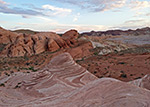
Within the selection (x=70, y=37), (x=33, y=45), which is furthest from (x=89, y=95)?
(x=70, y=37)

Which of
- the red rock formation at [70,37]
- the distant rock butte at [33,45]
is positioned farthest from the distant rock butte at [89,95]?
the red rock formation at [70,37]

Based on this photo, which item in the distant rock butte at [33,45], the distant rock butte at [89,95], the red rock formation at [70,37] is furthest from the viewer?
the red rock formation at [70,37]

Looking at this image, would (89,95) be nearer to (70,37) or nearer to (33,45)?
(33,45)

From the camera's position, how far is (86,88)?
3.23m

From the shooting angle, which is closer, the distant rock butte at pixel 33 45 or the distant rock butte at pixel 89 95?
the distant rock butte at pixel 89 95

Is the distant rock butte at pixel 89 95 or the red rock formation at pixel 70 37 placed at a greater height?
the red rock formation at pixel 70 37

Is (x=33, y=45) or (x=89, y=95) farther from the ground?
(x=89, y=95)

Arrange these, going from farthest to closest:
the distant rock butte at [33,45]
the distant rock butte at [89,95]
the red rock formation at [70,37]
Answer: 1. the red rock formation at [70,37]
2. the distant rock butte at [33,45]
3. the distant rock butte at [89,95]

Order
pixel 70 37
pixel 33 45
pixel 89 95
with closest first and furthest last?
pixel 89 95, pixel 33 45, pixel 70 37

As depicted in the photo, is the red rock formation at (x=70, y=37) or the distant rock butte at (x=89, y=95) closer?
the distant rock butte at (x=89, y=95)

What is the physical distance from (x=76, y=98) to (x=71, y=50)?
64.3 ft

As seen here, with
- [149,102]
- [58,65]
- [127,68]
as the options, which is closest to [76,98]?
[149,102]

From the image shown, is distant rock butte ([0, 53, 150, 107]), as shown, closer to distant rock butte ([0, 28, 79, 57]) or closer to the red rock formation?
distant rock butte ([0, 28, 79, 57])

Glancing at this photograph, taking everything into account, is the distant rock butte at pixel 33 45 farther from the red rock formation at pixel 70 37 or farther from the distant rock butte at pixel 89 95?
the distant rock butte at pixel 89 95
